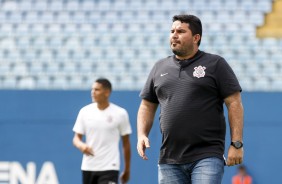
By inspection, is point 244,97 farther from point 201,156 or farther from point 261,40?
point 201,156

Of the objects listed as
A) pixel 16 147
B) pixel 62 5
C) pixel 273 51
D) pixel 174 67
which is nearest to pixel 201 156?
pixel 174 67

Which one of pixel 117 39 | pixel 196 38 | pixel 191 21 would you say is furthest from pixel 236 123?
pixel 117 39

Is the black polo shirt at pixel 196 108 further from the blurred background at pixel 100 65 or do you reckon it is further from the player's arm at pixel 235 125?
the blurred background at pixel 100 65

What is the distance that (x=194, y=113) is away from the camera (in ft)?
15.7

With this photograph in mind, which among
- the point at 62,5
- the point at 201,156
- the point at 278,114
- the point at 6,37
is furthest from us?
the point at 62,5

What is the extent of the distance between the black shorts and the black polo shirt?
10.2 feet

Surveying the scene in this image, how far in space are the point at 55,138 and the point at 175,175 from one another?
7.02 m

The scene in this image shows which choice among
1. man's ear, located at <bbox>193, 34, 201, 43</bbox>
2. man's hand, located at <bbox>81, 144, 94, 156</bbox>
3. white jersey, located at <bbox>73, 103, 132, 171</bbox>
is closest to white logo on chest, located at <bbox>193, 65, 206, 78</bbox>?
man's ear, located at <bbox>193, 34, 201, 43</bbox>

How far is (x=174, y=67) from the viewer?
4922mm

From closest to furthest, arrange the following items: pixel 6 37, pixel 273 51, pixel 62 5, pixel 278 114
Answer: pixel 278 114
pixel 273 51
pixel 6 37
pixel 62 5

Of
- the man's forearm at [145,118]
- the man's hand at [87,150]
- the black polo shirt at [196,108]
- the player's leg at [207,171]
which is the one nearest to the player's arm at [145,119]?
the man's forearm at [145,118]

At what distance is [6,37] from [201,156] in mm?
11165

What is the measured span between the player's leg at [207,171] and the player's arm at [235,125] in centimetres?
11

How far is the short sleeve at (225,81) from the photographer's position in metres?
4.77
